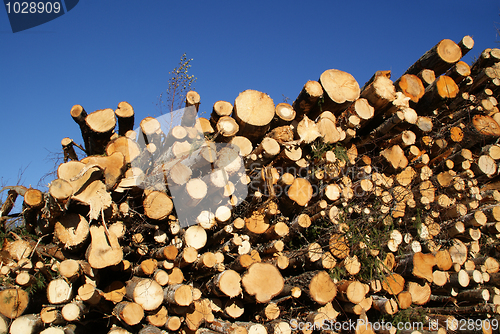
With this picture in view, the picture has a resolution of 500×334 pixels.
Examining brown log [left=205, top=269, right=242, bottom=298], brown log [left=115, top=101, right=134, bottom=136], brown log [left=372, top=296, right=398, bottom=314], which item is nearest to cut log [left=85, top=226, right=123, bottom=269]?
brown log [left=205, top=269, right=242, bottom=298]

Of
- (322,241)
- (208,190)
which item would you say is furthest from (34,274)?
(322,241)

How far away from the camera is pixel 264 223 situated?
3.33 m

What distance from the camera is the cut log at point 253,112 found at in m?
3.25

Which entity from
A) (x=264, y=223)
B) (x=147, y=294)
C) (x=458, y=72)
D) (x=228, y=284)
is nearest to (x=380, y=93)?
(x=458, y=72)

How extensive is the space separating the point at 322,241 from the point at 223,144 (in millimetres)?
1504

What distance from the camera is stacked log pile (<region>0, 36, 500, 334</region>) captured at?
8.92 feet

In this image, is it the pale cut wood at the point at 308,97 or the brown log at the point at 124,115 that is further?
the pale cut wood at the point at 308,97

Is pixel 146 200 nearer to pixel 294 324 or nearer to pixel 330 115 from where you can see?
pixel 294 324

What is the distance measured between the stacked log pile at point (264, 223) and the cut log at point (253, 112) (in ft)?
0.05

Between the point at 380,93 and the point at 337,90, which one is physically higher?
the point at 337,90

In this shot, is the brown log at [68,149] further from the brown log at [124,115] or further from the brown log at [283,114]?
the brown log at [283,114]

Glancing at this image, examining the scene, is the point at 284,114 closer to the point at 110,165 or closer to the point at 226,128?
the point at 226,128

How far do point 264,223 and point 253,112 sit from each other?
3.88ft

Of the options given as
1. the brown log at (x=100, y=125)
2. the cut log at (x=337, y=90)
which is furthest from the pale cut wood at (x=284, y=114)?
the brown log at (x=100, y=125)
